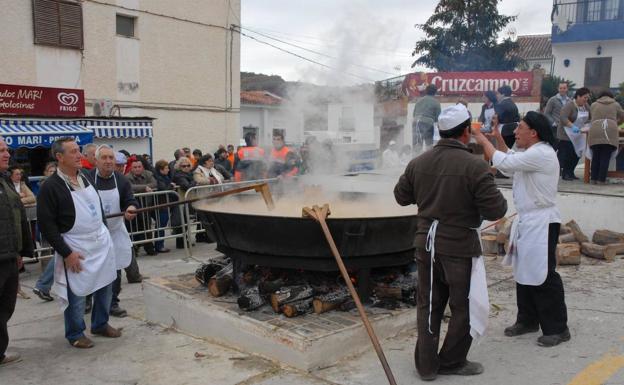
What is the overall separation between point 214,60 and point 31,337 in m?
17.0

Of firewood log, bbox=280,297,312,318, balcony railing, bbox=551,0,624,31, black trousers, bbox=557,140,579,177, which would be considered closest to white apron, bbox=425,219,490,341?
firewood log, bbox=280,297,312,318

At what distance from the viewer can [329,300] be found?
4797 mm

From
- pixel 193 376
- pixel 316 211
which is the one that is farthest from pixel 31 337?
pixel 316 211

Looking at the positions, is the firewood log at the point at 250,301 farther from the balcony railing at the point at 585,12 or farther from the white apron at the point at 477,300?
the balcony railing at the point at 585,12

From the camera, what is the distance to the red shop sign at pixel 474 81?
74.5 ft

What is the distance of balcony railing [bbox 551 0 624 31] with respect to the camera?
103 feet

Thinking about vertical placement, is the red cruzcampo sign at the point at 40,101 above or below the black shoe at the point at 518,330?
above

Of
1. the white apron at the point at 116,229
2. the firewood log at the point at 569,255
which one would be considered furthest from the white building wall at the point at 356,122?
the white apron at the point at 116,229

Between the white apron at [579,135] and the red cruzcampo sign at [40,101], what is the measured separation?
11.6 metres

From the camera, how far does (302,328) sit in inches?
172

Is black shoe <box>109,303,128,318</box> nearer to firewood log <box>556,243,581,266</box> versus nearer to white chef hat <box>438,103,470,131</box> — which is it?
white chef hat <box>438,103,470,131</box>

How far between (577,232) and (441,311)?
482 cm

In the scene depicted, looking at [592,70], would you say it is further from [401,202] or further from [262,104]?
[401,202]

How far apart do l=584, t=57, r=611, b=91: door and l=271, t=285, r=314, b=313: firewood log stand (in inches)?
→ 1336
